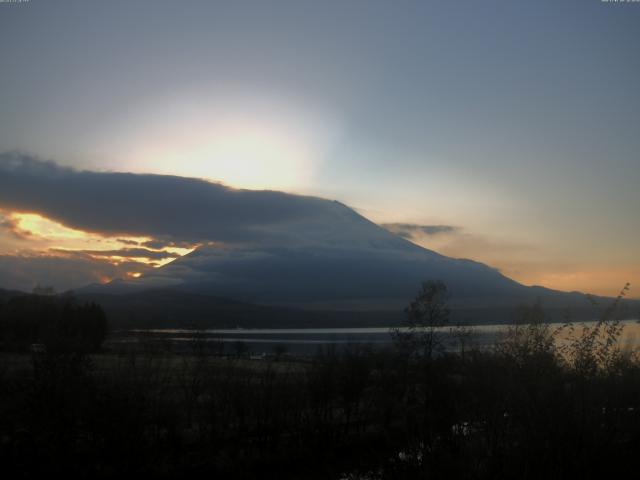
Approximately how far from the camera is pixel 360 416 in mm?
22719

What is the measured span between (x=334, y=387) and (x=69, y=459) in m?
10.5

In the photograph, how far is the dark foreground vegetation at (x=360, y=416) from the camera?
335 inches

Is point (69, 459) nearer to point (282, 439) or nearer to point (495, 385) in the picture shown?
point (282, 439)

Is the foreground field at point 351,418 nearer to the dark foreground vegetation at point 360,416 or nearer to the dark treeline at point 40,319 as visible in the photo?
the dark foreground vegetation at point 360,416

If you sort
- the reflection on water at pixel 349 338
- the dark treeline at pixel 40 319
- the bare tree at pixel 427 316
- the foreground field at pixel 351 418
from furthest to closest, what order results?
1. the dark treeline at pixel 40 319
2. the bare tree at pixel 427 316
3. the reflection on water at pixel 349 338
4. the foreground field at pixel 351 418

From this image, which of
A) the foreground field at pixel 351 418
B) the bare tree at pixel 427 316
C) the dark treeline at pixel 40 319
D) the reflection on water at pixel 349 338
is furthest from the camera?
the dark treeline at pixel 40 319

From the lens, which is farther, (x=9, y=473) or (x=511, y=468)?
(x=9, y=473)

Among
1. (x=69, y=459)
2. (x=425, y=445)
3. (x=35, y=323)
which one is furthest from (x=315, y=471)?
(x=35, y=323)

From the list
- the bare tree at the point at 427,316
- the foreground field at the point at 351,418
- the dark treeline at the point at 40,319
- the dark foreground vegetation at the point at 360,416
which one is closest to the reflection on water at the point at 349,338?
the bare tree at the point at 427,316

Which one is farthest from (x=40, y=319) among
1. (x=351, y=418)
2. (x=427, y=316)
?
(x=351, y=418)

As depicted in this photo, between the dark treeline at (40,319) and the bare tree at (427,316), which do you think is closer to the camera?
the bare tree at (427,316)

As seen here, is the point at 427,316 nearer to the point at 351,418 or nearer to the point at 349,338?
the point at 351,418

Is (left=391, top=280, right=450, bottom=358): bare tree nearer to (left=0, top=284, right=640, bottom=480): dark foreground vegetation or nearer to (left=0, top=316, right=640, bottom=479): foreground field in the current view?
(left=0, top=284, right=640, bottom=480): dark foreground vegetation

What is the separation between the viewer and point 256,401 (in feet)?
63.2
